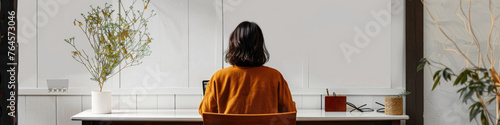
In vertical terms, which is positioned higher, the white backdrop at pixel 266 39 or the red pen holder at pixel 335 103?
the white backdrop at pixel 266 39

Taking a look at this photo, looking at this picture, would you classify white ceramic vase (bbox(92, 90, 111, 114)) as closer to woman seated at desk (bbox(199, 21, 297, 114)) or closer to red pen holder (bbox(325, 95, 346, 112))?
woman seated at desk (bbox(199, 21, 297, 114))

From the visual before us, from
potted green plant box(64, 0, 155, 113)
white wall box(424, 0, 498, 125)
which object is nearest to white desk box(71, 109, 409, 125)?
potted green plant box(64, 0, 155, 113)

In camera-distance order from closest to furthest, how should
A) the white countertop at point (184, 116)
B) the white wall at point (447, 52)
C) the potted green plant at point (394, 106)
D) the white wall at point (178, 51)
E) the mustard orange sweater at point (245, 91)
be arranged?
the mustard orange sweater at point (245, 91), the white wall at point (447, 52), the white countertop at point (184, 116), the potted green plant at point (394, 106), the white wall at point (178, 51)

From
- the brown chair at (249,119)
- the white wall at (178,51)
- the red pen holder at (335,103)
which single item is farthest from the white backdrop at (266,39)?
the brown chair at (249,119)

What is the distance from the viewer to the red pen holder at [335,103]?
2.62m

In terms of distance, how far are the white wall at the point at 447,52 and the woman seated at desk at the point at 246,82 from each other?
1.07 metres

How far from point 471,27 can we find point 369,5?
2.23 feet

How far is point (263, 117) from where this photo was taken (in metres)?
1.64

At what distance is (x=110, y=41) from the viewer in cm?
250

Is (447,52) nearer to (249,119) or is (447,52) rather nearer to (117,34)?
(249,119)

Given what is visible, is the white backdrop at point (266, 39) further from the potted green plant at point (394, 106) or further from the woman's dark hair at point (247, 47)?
the woman's dark hair at point (247, 47)

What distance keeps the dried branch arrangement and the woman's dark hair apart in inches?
38.4

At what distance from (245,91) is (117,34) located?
1.11 metres

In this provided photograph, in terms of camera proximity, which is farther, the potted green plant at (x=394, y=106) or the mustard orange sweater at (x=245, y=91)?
the potted green plant at (x=394, y=106)
